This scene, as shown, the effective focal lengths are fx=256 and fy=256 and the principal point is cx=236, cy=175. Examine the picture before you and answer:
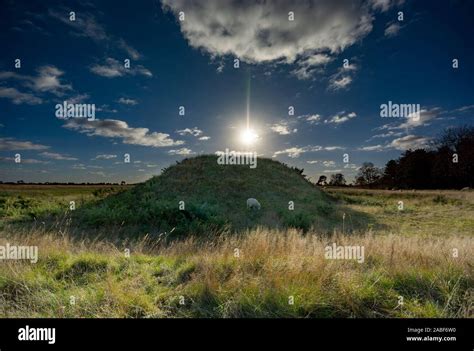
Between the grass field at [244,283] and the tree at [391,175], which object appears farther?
the tree at [391,175]

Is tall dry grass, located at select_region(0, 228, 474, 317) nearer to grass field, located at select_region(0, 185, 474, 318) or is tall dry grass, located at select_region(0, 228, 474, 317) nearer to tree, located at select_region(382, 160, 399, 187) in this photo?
grass field, located at select_region(0, 185, 474, 318)

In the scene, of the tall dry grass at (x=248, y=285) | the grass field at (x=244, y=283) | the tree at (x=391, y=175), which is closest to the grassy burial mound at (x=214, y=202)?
the grass field at (x=244, y=283)

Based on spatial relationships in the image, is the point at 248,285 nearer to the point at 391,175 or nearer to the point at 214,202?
the point at 214,202

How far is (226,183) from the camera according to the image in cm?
2431

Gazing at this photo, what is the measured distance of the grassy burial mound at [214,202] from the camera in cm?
1309

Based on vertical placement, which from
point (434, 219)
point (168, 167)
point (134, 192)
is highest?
point (168, 167)

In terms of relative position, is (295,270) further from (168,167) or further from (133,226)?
(168,167)

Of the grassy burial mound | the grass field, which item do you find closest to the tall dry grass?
the grass field

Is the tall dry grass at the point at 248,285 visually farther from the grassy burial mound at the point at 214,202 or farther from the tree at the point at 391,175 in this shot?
the tree at the point at 391,175

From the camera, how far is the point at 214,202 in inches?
Result: 778

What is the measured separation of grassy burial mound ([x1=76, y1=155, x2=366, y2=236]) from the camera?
1309cm

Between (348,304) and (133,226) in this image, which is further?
(133,226)
